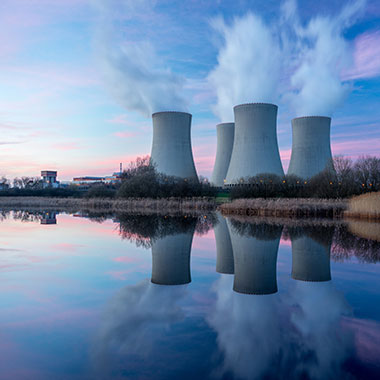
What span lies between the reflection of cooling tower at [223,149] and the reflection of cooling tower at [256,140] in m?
7.31

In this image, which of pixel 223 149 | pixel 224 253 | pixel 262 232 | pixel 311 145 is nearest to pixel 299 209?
pixel 262 232

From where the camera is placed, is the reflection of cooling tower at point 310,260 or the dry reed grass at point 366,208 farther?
the dry reed grass at point 366,208

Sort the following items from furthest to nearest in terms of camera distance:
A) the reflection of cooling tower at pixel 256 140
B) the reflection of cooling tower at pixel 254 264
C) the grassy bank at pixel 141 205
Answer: the reflection of cooling tower at pixel 256 140, the grassy bank at pixel 141 205, the reflection of cooling tower at pixel 254 264

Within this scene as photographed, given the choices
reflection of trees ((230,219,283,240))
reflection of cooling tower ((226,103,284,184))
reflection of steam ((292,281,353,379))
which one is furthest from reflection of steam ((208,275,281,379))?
reflection of cooling tower ((226,103,284,184))

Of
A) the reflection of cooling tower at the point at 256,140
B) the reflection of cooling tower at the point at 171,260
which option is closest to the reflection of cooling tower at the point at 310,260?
the reflection of cooling tower at the point at 171,260

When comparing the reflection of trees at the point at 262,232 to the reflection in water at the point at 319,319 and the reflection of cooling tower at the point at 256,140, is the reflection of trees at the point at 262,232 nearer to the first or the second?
the reflection in water at the point at 319,319

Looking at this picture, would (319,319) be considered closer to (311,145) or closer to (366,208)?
(366,208)

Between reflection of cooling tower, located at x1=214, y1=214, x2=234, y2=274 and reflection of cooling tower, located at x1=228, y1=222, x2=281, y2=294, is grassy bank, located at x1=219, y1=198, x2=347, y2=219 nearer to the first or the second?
reflection of cooling tower, located at x1=214, y1=214, x2=234, y2=274

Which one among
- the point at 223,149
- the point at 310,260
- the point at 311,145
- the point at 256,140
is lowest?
the point at 310,260

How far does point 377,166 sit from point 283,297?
16.5 m

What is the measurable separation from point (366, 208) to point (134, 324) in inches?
383

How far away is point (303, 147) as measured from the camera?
19.6 metres

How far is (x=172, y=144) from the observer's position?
1902 cm

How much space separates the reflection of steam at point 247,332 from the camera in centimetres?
190
